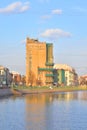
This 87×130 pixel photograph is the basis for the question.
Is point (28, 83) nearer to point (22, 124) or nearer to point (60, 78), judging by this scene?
point (60, 78)

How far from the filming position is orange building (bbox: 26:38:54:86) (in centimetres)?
15650

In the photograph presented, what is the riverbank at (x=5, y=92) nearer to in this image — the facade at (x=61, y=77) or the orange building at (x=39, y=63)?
the orange building at (x=39, y=63)

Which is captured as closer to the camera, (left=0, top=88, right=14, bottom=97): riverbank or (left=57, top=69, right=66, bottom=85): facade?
(left=0, top=88, right=14, bottom=97): riverbank

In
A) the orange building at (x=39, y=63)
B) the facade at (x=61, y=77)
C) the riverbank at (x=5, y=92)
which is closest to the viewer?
the riverbank at (x=5, y=92)

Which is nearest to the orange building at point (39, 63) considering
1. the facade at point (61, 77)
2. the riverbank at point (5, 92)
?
the facade at point (61, 77)

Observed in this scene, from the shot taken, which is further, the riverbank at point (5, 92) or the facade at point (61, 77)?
the facade at point (61, 77)

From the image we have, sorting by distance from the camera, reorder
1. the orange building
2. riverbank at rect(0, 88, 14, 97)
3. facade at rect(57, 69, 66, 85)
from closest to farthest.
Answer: riverbank at rect(0, 88, 14, 97)
the orange building
facade at rect(57, 69, 66, 85)

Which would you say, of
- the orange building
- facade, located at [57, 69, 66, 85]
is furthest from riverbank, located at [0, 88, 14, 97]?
facade, located at [57, 69, 66, 85]

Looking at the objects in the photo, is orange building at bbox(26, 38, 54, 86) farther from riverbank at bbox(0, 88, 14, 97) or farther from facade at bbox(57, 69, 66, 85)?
riverbank at bbox(0, 88, 14, 97)

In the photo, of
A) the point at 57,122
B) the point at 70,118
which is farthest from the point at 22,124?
the point at 70,118

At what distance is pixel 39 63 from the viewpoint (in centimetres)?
15700

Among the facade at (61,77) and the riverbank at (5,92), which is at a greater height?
the facade at (61,77)

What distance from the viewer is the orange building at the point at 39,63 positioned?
156 m

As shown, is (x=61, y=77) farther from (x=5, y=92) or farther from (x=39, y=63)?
(x=5, y=92)
